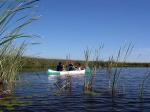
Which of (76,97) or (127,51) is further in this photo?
(76,97)

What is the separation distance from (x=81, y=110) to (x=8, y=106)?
3139 mm

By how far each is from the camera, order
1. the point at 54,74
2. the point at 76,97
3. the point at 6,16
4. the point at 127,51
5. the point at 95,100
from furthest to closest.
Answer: the point at 54,74, the point at 76,97, the point at 95,100, the point at 127,51, the point at 6,16

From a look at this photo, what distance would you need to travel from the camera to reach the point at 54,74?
153 ft

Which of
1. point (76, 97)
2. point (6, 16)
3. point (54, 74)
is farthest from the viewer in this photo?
point (54, 74)

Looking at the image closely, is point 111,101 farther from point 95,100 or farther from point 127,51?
point 127,51

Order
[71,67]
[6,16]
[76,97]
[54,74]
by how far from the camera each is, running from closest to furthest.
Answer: [6,16] < [76,97] < [54,74] < [71,67]

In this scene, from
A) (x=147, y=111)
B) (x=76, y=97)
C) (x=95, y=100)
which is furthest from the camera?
(x=76, y=97)

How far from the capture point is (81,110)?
12523 mm

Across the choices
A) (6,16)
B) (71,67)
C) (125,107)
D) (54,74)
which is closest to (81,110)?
→ (125,107)

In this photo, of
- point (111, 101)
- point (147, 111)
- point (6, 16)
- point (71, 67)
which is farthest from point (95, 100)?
point (71, 67)

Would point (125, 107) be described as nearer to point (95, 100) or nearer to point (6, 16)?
point (95, 100)

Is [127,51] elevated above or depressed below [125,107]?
above

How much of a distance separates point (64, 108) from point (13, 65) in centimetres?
294

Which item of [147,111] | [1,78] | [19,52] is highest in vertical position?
→ [19,52]
